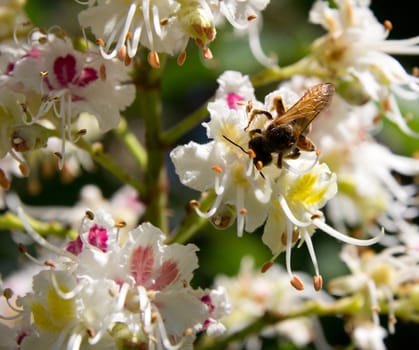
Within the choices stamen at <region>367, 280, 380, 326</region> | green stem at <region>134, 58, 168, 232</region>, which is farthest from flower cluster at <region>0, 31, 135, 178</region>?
stamen at <region>367, 280, 380, 326</region>

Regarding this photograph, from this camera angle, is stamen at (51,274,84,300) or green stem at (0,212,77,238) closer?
stamen at (51,274,84,300)

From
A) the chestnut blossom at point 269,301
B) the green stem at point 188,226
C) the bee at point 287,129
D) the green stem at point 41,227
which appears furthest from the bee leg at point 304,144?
the chestnut blossom at point 269,301

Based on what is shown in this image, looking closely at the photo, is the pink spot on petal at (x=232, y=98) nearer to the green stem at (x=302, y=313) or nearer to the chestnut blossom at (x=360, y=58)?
the chestnut blossom at (x=360, y=58)

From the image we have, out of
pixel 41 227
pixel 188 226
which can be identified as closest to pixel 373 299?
pixel 188 226

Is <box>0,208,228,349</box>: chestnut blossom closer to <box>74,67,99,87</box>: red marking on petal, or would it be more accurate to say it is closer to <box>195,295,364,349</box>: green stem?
<box>74,67,99,87</box>: red marking on petal

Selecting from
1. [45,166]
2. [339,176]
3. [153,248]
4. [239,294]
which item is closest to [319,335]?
[239,294]

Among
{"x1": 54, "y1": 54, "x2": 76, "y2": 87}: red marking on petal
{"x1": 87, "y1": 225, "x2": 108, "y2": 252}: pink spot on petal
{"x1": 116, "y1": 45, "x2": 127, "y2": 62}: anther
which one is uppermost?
{"x1": 116, "y1": 45, "x2": 127, "y2": 62}: anther

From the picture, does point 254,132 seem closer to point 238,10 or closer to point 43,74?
point 238,10
